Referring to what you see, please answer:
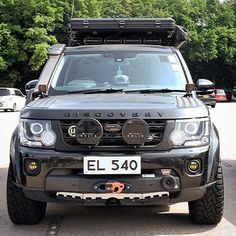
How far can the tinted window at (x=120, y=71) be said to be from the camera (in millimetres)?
5672

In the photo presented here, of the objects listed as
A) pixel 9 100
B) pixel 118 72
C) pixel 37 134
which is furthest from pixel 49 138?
pixel 9 100

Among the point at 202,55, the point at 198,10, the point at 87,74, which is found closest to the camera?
the point at 87,74

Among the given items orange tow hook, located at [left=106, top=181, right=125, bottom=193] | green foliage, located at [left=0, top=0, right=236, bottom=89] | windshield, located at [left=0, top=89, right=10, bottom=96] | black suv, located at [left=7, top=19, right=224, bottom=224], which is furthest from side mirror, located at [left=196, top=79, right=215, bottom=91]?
green foliage, located at [left=0, top=0, right=236, bottom=89]

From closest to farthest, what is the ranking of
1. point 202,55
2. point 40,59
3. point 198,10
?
point 40,59
point 202,55
point 198,10

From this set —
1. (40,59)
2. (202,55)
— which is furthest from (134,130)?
(202,55)

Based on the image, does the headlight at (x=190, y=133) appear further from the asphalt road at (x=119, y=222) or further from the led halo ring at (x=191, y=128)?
the asphalt road at (x=119, y=222)

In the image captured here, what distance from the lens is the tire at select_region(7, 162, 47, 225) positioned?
16.2 ft

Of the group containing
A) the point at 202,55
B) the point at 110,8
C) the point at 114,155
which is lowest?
the point at 202,55

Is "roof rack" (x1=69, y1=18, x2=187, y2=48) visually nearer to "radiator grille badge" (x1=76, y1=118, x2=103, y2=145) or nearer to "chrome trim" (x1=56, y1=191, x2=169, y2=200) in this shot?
"radiator grille badge" (x1=76, y1=118, x2=103, y2=145)

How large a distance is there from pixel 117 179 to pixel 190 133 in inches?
28.8

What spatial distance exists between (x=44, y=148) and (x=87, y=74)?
1.57 m

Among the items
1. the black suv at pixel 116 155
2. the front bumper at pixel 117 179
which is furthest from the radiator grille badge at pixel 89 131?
the front bumper at pixel 117 179

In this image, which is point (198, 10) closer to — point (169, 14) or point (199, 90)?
point (169, 14)

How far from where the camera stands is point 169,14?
2287 inches
